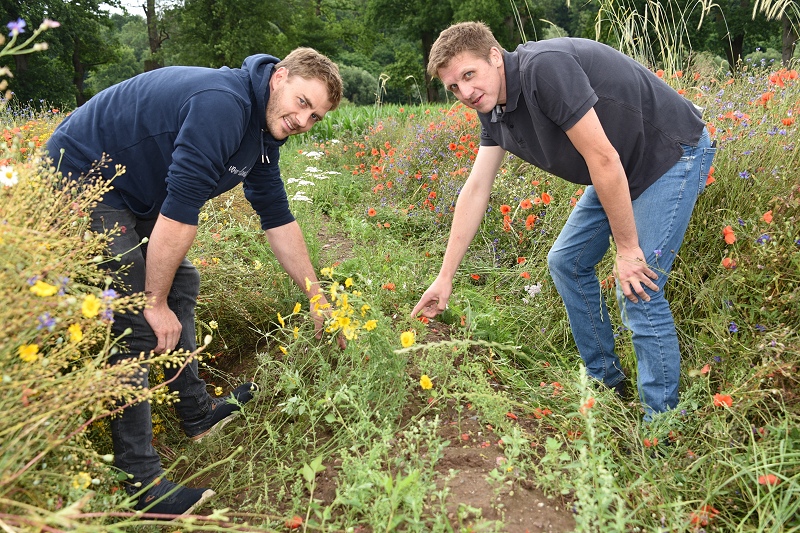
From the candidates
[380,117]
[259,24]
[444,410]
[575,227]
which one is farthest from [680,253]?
[259,24]

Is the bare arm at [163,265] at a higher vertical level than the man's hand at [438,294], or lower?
higher

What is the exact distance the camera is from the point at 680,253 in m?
2.91

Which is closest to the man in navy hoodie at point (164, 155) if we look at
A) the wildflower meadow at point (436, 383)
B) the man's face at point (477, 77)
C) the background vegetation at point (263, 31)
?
the wildflower meadow at point (436, 383)

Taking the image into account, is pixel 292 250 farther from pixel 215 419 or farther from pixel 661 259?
pixel 661 259

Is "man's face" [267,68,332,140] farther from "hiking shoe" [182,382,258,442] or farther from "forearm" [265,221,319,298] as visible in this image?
"hiking shoe" [182,382,258,442]

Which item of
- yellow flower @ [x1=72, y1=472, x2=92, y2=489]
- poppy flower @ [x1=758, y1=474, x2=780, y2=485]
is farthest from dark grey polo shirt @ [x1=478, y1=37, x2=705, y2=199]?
yellow flower @ [x1=72, y1=472, x2=92, y2=489]

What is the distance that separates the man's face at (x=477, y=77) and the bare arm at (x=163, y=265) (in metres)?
1.17

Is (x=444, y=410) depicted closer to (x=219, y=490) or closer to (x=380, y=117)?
(x=219, y=490)

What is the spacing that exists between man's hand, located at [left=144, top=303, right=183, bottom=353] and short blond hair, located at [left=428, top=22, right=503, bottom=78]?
1417 mm

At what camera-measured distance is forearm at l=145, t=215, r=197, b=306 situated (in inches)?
84.7

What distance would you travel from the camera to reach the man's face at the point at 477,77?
7.38ft

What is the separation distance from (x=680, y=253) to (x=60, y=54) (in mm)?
30963

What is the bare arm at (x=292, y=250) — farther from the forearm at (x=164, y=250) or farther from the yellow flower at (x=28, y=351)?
the yellow flower at (x=28, y=351)

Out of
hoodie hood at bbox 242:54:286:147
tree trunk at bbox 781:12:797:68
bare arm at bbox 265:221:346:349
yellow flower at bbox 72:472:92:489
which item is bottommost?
tree trunk at bbox 781:12:797:68
